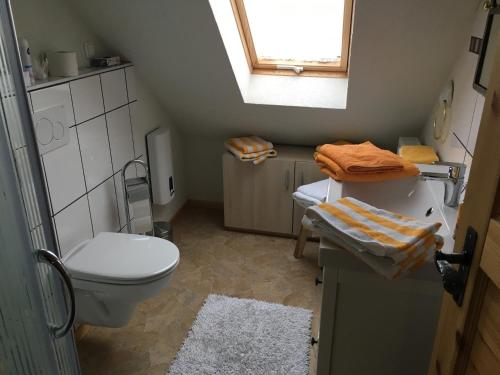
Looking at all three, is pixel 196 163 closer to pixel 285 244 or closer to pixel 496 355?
pixel 285 244

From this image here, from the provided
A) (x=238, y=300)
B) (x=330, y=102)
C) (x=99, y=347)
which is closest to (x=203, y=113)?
(x=330, y=102)

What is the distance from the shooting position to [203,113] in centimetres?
289

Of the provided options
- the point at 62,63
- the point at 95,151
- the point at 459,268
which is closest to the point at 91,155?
the point at 95,151

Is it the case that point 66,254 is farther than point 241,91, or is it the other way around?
point 241,91

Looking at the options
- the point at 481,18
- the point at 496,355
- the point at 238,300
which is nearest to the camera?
the point at 496,355

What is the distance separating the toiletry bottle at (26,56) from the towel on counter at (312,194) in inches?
59.5

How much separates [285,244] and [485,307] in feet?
7.04

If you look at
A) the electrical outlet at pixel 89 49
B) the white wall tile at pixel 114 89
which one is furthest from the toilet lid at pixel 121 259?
the electrical outlet at pixel 89 49

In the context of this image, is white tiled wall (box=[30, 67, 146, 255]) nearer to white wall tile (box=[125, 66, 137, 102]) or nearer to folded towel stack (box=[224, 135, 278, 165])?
white wall tile (box=[125, 66, 137, 102])

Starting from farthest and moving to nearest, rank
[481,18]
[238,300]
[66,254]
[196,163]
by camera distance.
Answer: [196,163]
[238,300]
[66,254]
[481,18]

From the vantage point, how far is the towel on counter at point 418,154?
2070 mm

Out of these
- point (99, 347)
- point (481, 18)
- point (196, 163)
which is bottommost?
point (99, 347)

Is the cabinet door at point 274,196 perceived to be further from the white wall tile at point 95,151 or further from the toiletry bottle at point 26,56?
the toiletry bottle at point 26,56

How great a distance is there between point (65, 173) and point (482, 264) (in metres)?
1.72
